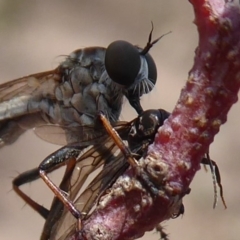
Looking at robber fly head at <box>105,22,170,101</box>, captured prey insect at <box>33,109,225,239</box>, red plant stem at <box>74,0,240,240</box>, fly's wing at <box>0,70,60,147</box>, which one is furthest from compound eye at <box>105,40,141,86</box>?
red plant stem at <box>74,0,240,240</box>

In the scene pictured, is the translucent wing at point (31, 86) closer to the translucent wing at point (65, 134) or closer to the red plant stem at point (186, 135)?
the translucent wing at point (65, 134)

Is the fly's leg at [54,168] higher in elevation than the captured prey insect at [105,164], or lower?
lower

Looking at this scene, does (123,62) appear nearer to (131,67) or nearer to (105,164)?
(131,67)

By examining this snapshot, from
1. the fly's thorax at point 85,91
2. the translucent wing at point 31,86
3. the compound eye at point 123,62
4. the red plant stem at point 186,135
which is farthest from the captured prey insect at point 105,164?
the translucent wing at point 31,86

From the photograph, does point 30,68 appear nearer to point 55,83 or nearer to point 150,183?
point 55,83

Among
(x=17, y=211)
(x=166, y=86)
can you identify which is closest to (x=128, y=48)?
(x=17, y=211)

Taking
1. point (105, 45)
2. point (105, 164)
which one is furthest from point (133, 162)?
point (105, 45)

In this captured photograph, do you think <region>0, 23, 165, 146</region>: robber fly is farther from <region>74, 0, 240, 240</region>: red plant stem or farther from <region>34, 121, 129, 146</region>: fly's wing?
<region>74, 0, 240, 240</region>: red plant stem
